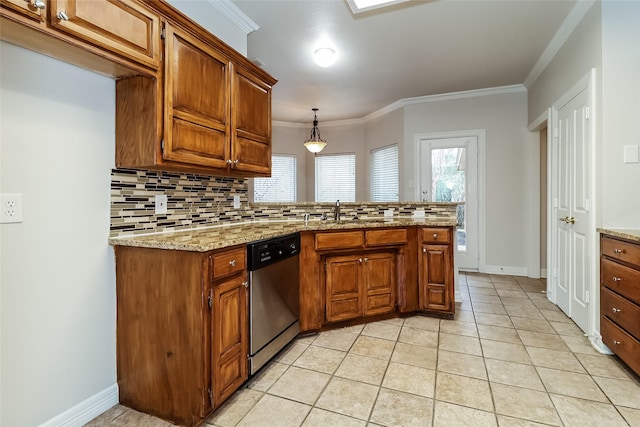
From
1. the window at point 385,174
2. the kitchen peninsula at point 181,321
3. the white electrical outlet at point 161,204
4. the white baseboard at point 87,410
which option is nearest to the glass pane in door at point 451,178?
the window at point 385,174

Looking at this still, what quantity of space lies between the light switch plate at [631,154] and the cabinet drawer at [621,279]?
2.32 feet

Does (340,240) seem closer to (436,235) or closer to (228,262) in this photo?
(436,235)

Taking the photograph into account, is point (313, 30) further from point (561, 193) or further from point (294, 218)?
point (561, 193)

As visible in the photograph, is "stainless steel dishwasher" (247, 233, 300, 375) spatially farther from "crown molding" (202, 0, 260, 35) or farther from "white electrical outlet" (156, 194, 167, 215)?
"crown molding" (202, 0, 260, 35)

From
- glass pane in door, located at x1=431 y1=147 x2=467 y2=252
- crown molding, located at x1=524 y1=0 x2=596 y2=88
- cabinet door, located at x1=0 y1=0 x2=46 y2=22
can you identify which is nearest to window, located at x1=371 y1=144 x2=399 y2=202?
glass pane in door, located at x1=431 y1=147 x2=467 y2=252

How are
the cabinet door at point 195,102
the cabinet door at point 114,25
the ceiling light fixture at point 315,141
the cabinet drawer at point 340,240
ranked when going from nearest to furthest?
the cabinet door at point 114,25
the cabinet door at point 195,102
the cabinet drawer at point 340,240
the ceiling light fixture at point 315,141

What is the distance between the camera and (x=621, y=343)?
1935 mm

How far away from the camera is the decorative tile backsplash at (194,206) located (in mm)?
1790

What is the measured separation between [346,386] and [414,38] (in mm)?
3092

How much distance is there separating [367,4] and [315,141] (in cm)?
297

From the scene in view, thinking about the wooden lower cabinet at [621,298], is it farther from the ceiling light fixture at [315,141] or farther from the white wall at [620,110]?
the ceiling light fixture at [315,141]

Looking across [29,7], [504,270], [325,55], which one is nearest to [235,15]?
[325,55]

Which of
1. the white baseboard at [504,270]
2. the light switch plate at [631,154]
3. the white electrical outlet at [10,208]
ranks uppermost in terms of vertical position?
the light switch plate at [631,154]

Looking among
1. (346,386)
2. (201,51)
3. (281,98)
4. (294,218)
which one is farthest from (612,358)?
(281,98)
